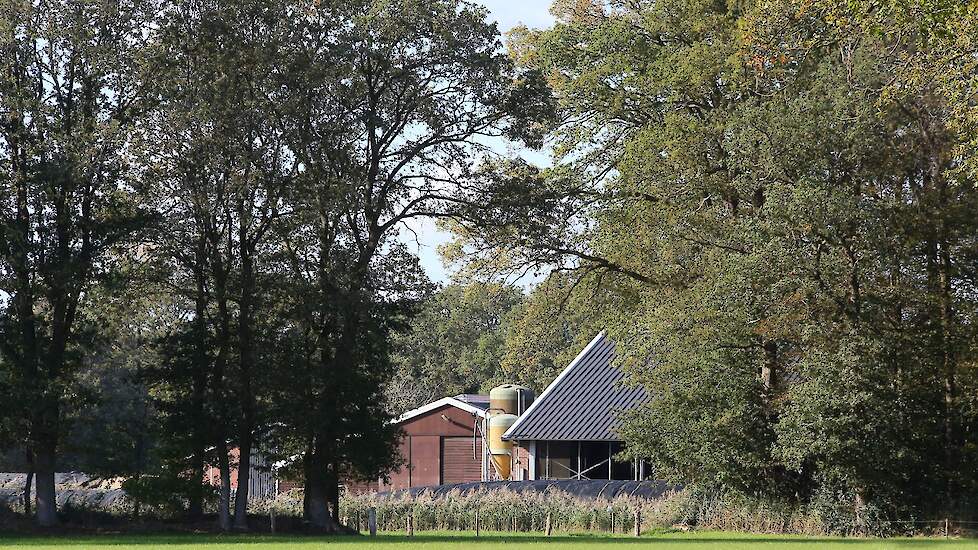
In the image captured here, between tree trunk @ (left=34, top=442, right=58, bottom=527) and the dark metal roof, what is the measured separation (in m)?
22.1

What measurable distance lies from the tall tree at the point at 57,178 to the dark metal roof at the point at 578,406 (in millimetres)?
22588

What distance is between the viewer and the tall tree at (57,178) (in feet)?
107

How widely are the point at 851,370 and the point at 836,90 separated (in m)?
7.10

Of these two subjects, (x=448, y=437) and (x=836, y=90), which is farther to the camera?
(x=448, y=437)

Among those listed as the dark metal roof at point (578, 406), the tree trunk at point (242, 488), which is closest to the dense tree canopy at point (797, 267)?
the tree trunk at point (242, 488)

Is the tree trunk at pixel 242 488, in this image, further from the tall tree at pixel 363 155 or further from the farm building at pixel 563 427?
the farm building at pixel 563 427

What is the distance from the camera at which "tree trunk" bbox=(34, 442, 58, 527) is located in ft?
109

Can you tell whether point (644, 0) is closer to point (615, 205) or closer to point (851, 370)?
point (615, 205)

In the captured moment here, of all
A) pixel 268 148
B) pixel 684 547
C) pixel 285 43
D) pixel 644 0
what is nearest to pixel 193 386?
pixel 268 148

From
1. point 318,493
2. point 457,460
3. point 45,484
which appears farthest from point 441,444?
point 45,484

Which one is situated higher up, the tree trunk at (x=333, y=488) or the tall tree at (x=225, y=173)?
the tall tree at (x=225, y=173)

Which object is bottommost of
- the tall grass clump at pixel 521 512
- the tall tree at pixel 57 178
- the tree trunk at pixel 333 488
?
the tall grass clump at pixel 521 512

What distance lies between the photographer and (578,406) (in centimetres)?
5256

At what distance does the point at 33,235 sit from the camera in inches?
1316
